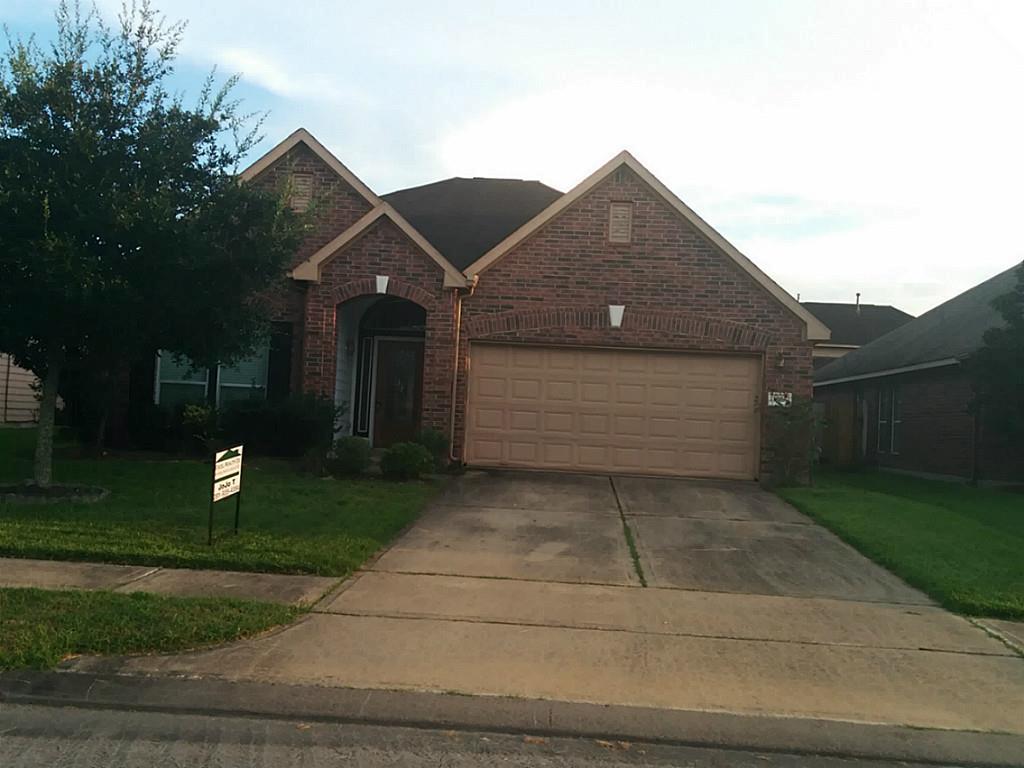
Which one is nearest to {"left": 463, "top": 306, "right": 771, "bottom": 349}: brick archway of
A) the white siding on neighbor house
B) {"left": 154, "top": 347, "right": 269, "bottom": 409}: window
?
{"left": 154, "top": 347, "right": 269, "bottom": 409}: window

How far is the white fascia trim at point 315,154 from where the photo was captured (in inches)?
633

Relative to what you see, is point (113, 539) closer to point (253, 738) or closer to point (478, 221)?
point (253, 738)

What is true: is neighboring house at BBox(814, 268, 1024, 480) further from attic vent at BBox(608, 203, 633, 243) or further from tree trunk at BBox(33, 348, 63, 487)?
tree trunk at BBox(33, 348, 63, 487)

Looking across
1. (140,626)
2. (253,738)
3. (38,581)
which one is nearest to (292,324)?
→ (38,581)

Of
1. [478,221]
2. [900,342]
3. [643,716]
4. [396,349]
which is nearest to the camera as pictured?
[643,716]

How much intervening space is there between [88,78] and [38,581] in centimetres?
592

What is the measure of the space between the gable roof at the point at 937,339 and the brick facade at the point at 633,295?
207 inches

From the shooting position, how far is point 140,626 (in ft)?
19.7

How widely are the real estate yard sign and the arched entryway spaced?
778 centimetres

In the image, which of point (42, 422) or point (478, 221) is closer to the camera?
point (42, 422)

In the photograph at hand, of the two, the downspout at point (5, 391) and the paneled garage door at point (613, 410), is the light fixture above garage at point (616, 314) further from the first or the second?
the downspout at point (5, 391)

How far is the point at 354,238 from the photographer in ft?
48.8

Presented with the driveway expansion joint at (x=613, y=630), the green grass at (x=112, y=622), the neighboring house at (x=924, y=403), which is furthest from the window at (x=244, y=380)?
the neighboring house at (x=924, y=403)

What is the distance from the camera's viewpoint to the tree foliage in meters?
15.7
